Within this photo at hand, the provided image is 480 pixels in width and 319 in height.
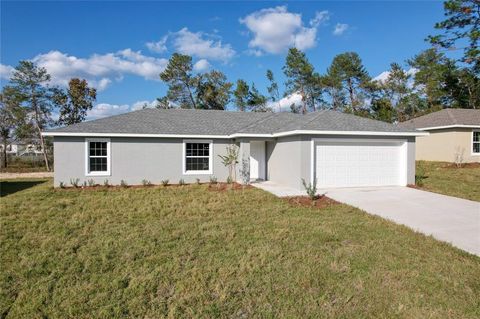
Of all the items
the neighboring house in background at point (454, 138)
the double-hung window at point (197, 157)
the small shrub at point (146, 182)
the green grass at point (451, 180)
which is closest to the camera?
the green grass at point (451, 180)

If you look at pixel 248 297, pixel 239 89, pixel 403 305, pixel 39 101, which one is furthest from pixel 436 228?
pixel 39 101

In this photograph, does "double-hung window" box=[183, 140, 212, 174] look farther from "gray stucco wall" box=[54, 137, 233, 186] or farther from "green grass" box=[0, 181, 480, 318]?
"green grass" box=[0, 181, 480, 318]

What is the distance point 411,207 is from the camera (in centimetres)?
995

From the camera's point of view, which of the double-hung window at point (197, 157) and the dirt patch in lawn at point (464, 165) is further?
the dirt patch in lawn at point (464, 165)

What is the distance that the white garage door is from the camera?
13.8 metres

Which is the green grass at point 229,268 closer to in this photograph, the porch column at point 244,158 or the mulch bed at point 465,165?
the porch column at point 244,158

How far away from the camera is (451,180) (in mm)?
15781

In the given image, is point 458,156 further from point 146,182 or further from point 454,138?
point 146,182

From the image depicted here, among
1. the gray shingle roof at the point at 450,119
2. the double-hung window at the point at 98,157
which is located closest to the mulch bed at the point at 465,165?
the gray shingle roof at the point at 450,119

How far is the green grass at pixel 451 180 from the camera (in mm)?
12625

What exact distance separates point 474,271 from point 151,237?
631 cm

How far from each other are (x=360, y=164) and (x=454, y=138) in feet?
41.5

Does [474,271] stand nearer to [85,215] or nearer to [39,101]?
[85,215]

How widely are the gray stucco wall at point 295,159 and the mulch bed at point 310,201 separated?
2190 mm
